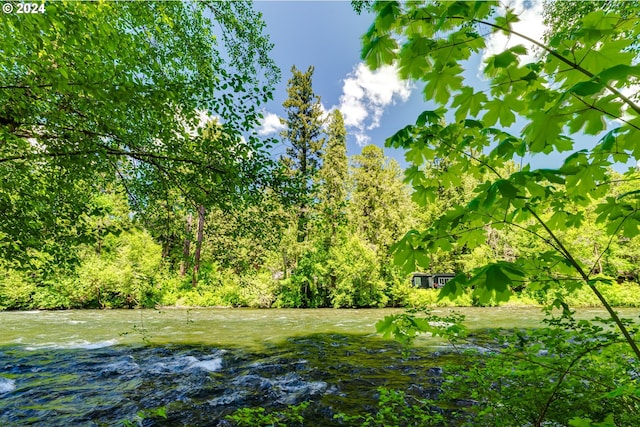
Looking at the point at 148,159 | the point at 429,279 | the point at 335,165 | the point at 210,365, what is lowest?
the point at 210,365

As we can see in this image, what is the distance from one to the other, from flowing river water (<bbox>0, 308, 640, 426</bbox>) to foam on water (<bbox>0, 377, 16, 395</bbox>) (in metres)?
0.02

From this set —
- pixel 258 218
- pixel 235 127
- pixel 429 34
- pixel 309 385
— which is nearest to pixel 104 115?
pixel 235 127

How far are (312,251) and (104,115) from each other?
21.3 meters

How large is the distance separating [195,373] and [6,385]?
340cm

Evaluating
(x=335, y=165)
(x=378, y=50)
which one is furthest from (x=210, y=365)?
(x=335, y=165)

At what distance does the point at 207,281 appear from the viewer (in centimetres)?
2395

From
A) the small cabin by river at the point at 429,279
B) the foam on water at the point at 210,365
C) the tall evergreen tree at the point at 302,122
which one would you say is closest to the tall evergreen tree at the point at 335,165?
the tall evergreen tree at the point at 302,122

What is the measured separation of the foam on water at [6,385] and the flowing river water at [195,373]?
0.02m

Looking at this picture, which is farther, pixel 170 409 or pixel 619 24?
pixel 170 409

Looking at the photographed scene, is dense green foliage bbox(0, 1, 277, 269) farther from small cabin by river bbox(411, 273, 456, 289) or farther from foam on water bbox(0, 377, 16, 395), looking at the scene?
small cabin by river bbox(411, 273, 456, 289)

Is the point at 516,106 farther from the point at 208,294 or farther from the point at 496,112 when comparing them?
the point at 208,294

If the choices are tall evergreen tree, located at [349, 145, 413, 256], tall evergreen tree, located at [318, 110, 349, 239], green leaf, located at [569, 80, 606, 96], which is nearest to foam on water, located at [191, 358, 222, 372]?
green leaf, located at [569, 80, 606, 96]

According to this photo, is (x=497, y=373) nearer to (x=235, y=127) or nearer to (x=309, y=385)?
(x=309, y=385)

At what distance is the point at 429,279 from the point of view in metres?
32.5
